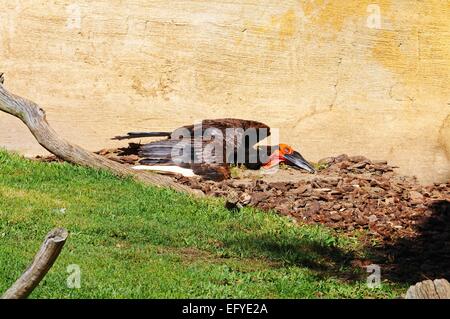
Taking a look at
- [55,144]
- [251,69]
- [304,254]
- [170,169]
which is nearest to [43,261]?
[304,254]

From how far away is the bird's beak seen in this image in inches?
503

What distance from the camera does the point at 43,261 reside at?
499 cm

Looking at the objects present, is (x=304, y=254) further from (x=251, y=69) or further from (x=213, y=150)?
(x=251, y=69)

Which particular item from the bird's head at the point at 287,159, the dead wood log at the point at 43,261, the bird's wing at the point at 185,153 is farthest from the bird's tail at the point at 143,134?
the dead wood log at the point at 43,261

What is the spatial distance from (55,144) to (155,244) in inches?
112

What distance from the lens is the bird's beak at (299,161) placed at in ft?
41.9

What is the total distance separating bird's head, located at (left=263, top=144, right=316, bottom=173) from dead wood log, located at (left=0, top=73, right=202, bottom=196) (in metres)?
1.95

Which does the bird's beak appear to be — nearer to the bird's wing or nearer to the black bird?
→ the black bird

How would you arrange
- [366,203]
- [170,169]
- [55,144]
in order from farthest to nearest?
[170,169]
[55,144]
[366,203]

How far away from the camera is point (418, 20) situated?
1356 centimetres

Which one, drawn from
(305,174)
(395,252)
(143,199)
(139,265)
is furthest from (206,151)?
(139,265)

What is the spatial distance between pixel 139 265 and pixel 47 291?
3.66ft

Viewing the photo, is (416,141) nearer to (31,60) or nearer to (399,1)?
(399,1)

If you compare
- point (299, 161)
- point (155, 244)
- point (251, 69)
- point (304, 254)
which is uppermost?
point (251, 69)
